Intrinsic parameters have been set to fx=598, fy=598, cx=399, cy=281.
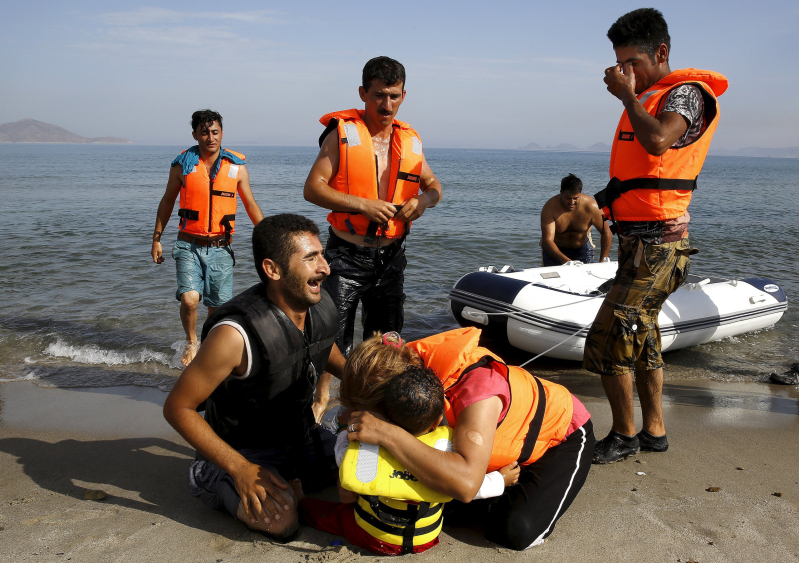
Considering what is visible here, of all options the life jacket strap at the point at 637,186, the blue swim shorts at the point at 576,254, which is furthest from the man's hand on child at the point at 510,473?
the blue swim shorts at the point at 576,254

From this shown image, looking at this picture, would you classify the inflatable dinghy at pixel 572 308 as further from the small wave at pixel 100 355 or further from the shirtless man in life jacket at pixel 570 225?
the small wave at pixel 100 355

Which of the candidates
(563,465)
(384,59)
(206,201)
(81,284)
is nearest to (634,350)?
(563,465)

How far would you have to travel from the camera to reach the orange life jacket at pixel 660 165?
3057 millimetres

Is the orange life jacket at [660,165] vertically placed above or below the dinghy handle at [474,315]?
above

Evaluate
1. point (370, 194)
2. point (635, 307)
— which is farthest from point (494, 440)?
point (370, 194)

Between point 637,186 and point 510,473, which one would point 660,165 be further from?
point 510,473

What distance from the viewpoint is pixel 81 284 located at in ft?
27.5

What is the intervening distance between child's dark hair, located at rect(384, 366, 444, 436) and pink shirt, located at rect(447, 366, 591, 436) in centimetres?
10

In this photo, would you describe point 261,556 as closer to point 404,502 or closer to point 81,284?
point 404,502

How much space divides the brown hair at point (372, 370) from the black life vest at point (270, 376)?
420 mm

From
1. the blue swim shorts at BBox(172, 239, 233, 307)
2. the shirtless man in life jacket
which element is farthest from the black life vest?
the shirtless man in life jacket

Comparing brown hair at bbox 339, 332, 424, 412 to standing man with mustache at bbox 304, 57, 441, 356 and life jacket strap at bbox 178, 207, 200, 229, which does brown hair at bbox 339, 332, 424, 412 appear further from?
life jacket strap at bbox 178, 207, 200, 229

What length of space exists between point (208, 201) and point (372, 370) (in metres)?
3.72

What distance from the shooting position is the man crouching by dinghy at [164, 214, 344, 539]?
2441 millimetres
